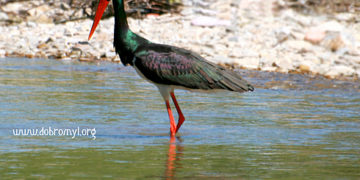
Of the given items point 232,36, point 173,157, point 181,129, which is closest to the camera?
point 173,157

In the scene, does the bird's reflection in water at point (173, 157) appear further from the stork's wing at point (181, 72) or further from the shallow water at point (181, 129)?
the stork's wing at point (181, 72)

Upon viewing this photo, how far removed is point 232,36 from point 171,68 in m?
8.96

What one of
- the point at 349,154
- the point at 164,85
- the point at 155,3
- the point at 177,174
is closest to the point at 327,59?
the point at 155,3

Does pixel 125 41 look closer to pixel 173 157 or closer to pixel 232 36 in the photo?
pixel 173 157

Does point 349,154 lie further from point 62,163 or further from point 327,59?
point 327,59

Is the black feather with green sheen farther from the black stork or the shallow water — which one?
the shallow water

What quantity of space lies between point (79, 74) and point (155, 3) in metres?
6.26

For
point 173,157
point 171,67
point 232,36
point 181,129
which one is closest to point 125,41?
point 171,67

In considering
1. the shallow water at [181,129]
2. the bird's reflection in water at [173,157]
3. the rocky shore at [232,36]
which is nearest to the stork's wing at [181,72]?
the shallow water at [181,129]

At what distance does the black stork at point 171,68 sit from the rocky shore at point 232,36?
20.0 feet

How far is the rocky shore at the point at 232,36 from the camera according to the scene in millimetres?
15844

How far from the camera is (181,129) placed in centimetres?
917

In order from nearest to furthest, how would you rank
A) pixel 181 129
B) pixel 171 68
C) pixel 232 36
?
pixel 171 68 < pixel 181 129 < pixel 232 36

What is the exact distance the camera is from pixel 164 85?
8.98m
